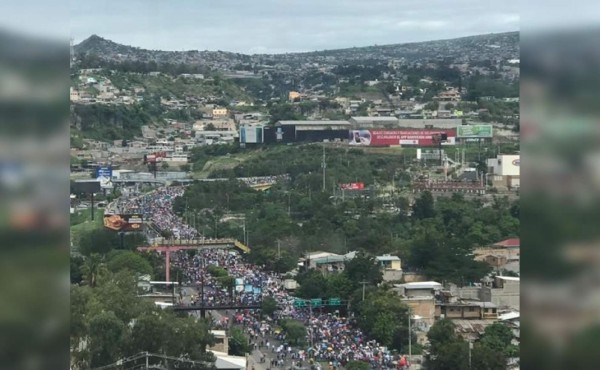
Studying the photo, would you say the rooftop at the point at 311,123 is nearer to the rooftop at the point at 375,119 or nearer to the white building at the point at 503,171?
the rooftop at the point at 375,119

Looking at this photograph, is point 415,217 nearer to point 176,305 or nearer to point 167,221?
point 167,221

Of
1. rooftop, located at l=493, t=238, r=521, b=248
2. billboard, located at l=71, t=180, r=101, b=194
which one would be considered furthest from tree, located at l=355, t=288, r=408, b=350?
billboard, located at l=71, t=180, r=101, b=194

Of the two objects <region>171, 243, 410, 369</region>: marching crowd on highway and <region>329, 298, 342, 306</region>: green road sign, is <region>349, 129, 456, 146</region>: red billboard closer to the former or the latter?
<region>171, 243, 410, 369</region>: marching crowd on highway

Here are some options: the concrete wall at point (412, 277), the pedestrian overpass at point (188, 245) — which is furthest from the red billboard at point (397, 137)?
the concrete wall at point (412, 277)

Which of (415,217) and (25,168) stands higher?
(25,168)

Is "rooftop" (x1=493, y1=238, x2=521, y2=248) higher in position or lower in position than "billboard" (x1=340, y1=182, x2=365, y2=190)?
lower

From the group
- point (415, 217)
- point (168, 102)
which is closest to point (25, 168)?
point (415, 217)
